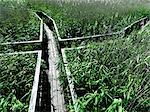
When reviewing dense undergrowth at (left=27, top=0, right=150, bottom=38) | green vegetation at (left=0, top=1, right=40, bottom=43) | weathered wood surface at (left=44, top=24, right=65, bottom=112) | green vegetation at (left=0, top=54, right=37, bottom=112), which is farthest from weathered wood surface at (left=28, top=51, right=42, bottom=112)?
dense undergrowth at (left=27, top=0, right=150, bottom=38)

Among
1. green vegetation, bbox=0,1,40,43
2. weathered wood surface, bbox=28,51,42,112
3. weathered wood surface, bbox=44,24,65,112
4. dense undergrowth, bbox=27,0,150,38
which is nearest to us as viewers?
weathered wood surface, bbox=28,51,42,112

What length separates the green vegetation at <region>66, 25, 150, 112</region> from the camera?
311 cm

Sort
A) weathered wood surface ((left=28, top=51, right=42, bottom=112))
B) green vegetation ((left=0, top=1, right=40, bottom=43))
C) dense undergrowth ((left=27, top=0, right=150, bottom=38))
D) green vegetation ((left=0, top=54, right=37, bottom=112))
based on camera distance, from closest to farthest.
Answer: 1. weathered wood surface ((left=28, top=51, right=42, bottom=112))
2. green vegetation ((left=0, top=54, right=37, bottom=112))
3. green vegetation ((left=0, top=1, right=40, bottom=43))
4. dense undergrowth ((left=27, top=0, right=150, bottom=38))

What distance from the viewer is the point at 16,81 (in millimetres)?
3723

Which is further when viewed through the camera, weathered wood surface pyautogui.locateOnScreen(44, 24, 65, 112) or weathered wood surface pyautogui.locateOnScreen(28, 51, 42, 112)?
weathered wood surface pyautogui.locateOnScreen(44, 24, 65, 112)

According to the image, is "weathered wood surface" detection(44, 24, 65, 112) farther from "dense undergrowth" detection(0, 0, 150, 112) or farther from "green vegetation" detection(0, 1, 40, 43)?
"green vegetation" detection(0, 1, 40, 43)

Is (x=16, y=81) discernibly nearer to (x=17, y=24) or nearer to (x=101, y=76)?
(x=101, y=76)

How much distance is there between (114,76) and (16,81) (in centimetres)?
104

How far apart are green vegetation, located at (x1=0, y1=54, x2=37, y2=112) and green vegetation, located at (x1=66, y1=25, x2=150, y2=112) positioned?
51 centimetres

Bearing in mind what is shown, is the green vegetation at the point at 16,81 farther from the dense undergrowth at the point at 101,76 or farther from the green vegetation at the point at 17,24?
the green vegetation at the point at 17,24

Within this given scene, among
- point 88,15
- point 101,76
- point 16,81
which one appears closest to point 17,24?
→ point 88,15

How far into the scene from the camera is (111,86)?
11.5 feet

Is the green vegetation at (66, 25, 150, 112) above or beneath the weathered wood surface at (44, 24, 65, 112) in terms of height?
above

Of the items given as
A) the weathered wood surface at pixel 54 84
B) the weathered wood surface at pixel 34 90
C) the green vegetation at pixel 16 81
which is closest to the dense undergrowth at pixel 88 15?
the weathered wood surface at pixel 54 84
